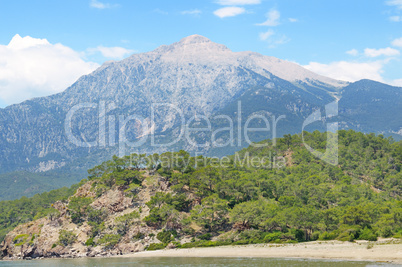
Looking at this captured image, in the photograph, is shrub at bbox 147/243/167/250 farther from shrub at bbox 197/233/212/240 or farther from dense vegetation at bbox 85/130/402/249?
shrub at bbox 197/233/212/240

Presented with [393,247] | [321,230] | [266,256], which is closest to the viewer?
[393,247]

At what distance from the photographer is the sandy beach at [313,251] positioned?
79.2 metres

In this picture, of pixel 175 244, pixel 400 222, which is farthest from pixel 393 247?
pixel 175 244

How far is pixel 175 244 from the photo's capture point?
120 metres

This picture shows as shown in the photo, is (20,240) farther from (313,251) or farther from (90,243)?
(313,251)

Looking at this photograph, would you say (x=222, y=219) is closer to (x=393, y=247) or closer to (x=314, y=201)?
(x=314, y=201)

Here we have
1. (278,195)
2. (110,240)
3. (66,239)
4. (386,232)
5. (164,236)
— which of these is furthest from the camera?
(278,195)

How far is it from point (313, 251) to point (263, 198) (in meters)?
47.4

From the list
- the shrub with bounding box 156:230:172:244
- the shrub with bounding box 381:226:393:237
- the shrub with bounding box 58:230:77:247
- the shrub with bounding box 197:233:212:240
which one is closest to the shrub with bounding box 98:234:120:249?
the shrub with bounding box 58:230:77:247

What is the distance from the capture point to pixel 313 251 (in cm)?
9031

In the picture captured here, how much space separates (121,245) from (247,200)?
43.7 meters

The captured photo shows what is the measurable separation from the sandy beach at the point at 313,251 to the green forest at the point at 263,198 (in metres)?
6.09

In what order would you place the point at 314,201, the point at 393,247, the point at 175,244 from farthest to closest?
the point at 314,201 → the point at 175,244 → the point at 393,247

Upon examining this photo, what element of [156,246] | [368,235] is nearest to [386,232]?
[368,235]
